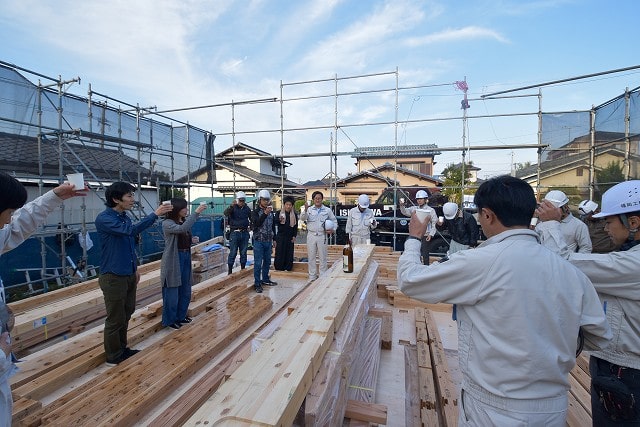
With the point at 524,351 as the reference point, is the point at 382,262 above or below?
below

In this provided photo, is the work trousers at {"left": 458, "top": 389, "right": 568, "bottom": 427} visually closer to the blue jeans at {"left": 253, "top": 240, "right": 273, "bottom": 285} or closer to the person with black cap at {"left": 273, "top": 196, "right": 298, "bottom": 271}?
the blue jeans at {"left": 253, "top": 240, "right": 273, "bottom": 285}

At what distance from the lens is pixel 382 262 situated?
724 cm

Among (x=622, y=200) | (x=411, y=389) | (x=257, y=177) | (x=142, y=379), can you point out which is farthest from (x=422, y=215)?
(x=257, y=177)

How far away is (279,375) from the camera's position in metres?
1.48

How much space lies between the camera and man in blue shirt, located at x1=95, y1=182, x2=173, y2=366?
11.1ft

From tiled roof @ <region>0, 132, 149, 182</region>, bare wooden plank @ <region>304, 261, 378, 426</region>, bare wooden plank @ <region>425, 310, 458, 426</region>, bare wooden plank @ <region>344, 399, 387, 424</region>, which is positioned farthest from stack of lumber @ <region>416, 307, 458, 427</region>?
tiled roof @ <region>0, 132, 149, 182</region>

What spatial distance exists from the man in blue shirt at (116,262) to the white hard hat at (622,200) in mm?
3830

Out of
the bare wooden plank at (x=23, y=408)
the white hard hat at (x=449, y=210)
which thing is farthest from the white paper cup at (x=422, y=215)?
the white hard hat at (x=449, y=210)

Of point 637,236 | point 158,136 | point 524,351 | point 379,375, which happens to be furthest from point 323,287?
point 158,136

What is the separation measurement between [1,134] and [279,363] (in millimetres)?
8263

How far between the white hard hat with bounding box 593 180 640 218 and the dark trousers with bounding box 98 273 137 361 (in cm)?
411

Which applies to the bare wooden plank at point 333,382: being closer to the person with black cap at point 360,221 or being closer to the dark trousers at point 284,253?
the person with black cap at point 360,221

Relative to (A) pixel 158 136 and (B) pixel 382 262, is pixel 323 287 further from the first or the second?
(A) pixel 158 136

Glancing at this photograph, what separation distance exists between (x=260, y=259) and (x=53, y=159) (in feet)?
20.1
